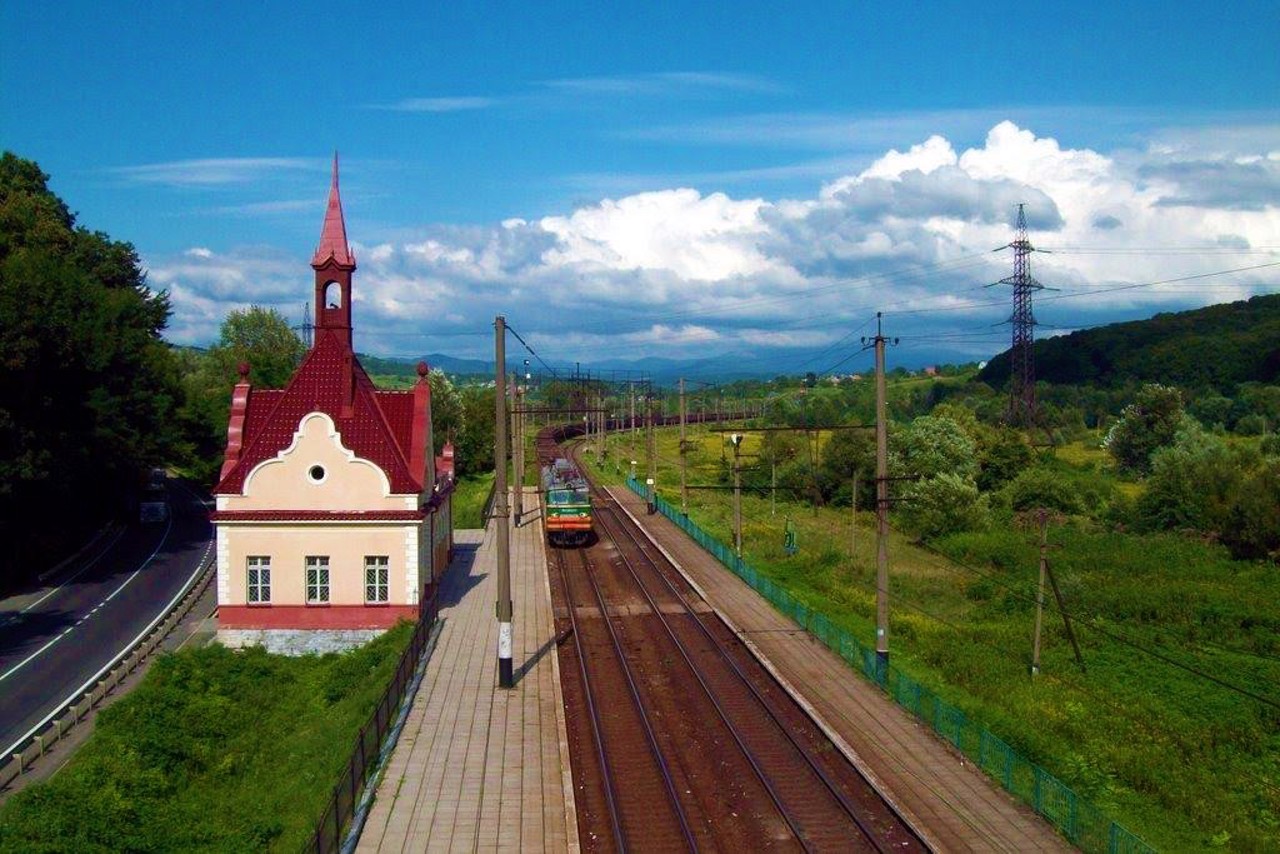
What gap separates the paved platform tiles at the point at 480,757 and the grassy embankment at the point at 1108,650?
30.7 feet

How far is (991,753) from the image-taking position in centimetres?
1909

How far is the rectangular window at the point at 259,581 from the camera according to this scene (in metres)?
29.2

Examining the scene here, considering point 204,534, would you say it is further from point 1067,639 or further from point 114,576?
point 1067,639

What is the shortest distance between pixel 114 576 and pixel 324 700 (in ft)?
74.7

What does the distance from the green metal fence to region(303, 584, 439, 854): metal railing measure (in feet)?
34.2

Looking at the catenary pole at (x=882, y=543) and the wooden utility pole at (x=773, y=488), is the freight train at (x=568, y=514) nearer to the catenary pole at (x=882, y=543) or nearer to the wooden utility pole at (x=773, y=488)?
the wooden utility pole at (x=773, y=488)

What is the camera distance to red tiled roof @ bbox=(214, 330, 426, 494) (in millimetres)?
29641

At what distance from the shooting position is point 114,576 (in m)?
43.0

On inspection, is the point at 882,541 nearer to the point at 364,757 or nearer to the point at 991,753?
the point at 991,753

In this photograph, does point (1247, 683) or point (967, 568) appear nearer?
point (1247, 683)

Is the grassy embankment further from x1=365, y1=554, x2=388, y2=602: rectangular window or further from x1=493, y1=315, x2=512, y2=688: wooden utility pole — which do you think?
x1=365, y1=554, x2=388, y2=602: rectangular window

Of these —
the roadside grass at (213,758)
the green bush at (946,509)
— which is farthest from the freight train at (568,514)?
the green bush at (946,509)

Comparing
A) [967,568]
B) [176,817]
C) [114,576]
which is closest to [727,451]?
[967,568]

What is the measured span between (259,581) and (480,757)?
1226 cm
